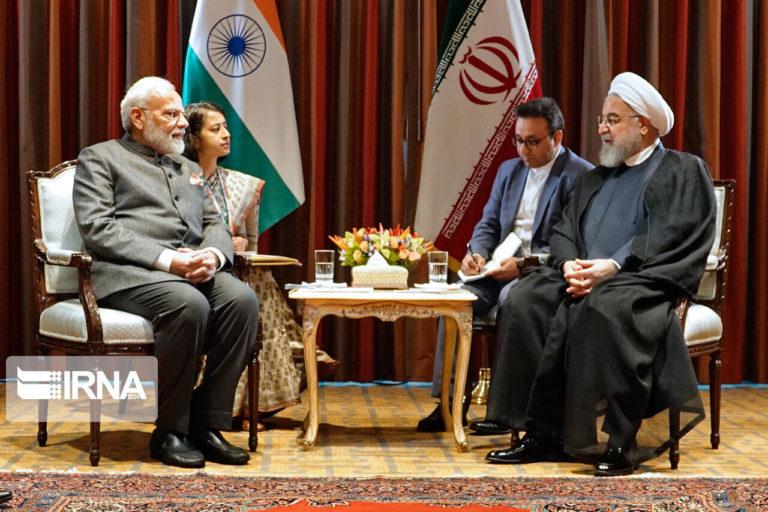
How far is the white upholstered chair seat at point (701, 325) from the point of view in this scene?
3971 millimetres

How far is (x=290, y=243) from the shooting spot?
591cm

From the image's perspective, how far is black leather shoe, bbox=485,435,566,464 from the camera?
151 inches

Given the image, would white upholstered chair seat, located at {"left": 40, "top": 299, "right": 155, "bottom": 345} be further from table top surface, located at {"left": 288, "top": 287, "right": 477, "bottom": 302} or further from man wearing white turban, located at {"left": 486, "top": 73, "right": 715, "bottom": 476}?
man wearing white turban, located at {"left": 486, "top": 73, "right": 715, "bottom": 476}

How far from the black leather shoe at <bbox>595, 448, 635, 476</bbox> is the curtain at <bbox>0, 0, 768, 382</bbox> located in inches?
89.2

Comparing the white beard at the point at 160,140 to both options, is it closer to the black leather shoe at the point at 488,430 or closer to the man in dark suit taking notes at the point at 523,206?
the man in dark suit taking notes at the point at 523,206

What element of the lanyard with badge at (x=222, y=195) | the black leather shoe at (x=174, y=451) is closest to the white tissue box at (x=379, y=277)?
the lanyard with badge at (x=222, y=195)

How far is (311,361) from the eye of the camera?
13.2 ft

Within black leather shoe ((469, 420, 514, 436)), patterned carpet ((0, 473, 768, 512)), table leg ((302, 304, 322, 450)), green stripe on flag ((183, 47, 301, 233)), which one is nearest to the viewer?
patterned carpet ((0, 473, 768, 512))

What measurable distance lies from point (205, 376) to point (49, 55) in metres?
2.69

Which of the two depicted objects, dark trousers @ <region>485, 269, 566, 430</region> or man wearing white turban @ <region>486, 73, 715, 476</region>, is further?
dark trousers @ <region>485, 269, 566, 430</region>

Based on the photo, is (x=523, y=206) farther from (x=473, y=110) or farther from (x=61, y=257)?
(x=61, y=257)

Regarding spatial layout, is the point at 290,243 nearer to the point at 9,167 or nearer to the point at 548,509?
the point at 9,167

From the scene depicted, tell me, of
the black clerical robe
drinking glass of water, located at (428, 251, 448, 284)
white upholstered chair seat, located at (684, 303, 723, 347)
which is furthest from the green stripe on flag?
white upholstered chair seat, located at (684, 303, 723, 347)

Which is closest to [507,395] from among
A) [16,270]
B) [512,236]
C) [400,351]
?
[512,236]
